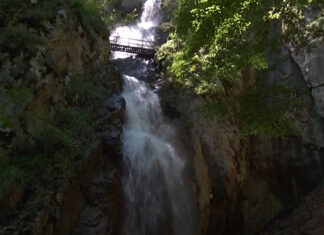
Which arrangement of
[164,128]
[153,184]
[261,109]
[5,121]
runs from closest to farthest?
[261,109], [5,121], [153,184], [164,128]

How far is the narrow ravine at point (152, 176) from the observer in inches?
422

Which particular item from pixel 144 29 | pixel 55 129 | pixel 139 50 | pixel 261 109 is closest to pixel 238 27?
pixel 261 109

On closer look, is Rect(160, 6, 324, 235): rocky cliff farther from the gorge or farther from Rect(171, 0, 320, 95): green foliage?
Rect(171, 0, 320, 95): green foliage

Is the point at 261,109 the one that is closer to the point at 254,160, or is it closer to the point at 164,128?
the point at 164,128

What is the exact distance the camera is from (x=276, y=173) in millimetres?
15266

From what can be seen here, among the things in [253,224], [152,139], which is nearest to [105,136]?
[152,139]

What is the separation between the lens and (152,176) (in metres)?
11.4

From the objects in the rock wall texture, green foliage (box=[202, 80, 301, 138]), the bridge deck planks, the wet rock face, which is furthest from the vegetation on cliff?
the wet rock face

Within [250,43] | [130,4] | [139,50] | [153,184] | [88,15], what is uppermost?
[130,4]

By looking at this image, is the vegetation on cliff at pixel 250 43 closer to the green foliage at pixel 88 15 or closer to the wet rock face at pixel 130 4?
the green foliage at pixel 88 15

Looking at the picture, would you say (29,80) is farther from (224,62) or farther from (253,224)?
(253,224)

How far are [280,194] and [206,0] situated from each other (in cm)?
1021

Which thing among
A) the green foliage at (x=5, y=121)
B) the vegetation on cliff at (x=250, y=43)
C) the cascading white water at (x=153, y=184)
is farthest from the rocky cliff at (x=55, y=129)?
the vegetation on cliff at (x=250, y=43)

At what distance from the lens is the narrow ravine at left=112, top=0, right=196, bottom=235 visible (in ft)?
35.1
